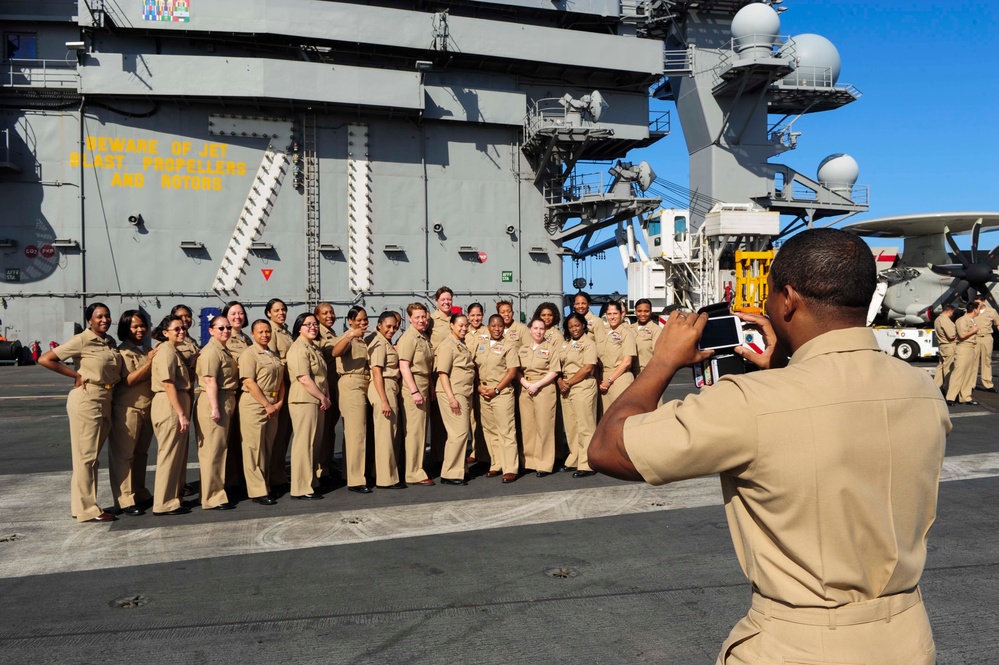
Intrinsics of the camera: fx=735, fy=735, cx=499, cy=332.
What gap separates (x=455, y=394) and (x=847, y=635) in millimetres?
6762

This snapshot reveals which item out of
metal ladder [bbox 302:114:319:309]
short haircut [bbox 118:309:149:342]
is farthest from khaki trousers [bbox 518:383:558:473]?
metal ladder [bbox 302:114:319:309]

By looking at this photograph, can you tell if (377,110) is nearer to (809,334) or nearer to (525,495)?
(525,495)

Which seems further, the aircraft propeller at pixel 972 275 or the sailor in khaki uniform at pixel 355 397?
the aircraft propeller at pixel 972 275

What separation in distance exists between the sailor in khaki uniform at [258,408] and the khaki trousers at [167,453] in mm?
566

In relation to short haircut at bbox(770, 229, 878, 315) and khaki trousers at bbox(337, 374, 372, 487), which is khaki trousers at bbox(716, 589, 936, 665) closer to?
short haircut at bbox(770, 229, 878, 315)

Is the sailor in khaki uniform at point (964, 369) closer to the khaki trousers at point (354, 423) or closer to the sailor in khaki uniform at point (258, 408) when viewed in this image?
the khaki trousers at point (354, 423)

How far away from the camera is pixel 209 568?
16.7 ft

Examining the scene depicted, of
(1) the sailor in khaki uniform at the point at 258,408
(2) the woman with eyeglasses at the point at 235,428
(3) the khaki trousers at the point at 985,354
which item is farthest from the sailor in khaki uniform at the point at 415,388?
(3) the khaki trousers at the point at 985,354

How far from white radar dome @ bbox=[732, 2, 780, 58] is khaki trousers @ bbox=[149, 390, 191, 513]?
1038 inches

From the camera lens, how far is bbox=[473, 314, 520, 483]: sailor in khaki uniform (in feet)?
27.2

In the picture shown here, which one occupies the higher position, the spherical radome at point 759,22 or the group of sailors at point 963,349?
the spherical radome at point 759,22

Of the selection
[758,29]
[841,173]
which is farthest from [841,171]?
[758,29]

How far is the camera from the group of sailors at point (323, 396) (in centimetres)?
670

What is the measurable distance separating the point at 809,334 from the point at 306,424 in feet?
20.3
